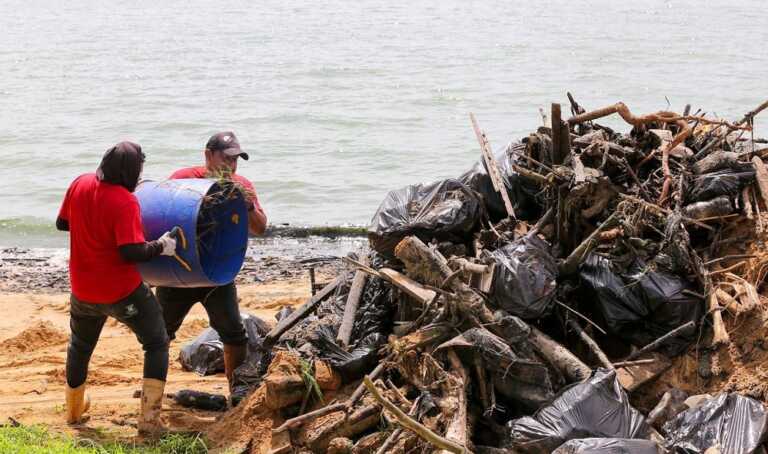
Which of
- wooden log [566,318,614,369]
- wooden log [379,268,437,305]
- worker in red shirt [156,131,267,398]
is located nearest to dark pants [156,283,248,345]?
worker in red shirt [156,131,267,398]

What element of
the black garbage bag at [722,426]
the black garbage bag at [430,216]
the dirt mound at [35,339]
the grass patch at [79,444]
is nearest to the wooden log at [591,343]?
the black garbage bag at [722,426]

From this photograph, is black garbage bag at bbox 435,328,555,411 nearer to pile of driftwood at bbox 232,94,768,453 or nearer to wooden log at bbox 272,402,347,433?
pile of driftwood at bbox 232,94,768,453

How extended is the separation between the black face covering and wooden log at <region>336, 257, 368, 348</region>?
1552 mm

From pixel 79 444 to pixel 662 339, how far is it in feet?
11.6

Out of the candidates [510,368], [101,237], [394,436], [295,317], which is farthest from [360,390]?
[101,237]

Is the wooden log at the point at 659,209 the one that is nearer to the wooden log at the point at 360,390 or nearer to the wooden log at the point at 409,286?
the wooden log at the point at 409,286

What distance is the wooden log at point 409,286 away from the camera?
18.0 ft

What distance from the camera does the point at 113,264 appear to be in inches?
225

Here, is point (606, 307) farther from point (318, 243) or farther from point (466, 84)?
point (466, 84)

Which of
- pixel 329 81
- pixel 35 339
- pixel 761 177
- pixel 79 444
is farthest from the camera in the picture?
pixel 329 81

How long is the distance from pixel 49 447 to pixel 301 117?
13706 mm

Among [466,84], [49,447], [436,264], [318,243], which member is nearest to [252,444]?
[49,447]

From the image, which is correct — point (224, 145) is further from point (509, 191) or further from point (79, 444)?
point (79, 444)

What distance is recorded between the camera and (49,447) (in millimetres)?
5531
